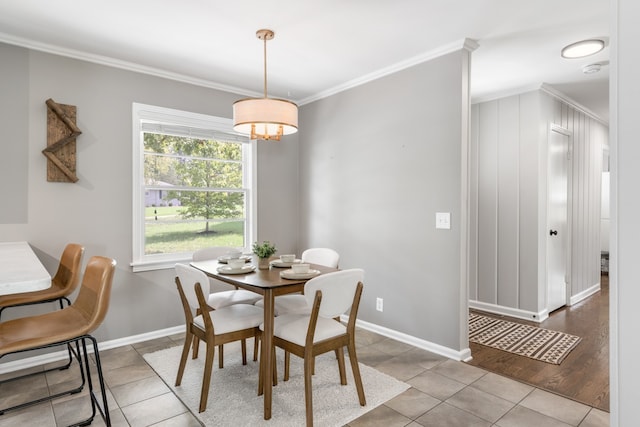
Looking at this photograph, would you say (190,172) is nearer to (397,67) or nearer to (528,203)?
(397,67)

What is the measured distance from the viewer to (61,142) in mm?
2910

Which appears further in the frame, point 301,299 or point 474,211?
point 474,211

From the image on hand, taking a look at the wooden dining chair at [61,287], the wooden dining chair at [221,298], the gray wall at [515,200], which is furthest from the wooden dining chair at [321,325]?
the gray wall at [515,200]

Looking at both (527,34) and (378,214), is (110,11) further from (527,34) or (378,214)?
(527,34)

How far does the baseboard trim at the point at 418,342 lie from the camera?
2.95 metres

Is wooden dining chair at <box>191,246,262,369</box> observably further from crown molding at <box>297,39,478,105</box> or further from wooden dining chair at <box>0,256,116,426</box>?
crown molding at <box>297,39,478,105</box>

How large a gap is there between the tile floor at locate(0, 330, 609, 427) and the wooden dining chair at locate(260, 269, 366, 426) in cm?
41

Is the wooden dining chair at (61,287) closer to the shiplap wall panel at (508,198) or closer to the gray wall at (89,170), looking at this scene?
the gray wall at (89,170)

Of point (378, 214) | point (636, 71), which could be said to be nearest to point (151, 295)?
point (378, 214)

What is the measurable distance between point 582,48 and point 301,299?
2.99 metres

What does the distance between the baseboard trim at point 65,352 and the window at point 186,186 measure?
62 cm

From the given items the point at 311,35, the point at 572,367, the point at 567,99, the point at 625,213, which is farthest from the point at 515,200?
the point at 625,213

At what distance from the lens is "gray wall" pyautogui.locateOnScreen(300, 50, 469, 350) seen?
2.97m

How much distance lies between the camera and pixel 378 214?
11.7 ft
